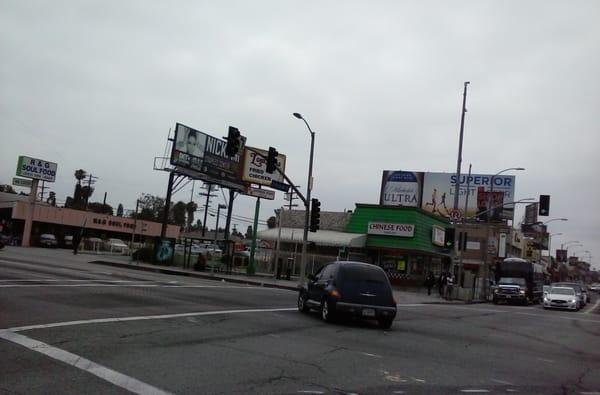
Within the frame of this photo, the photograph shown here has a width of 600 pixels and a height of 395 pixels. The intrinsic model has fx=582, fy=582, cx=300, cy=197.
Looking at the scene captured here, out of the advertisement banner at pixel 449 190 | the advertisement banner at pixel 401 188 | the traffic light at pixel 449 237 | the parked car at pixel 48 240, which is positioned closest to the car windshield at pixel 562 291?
the traffic light at pixel 449 237

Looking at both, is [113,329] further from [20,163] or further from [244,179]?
[20,163]

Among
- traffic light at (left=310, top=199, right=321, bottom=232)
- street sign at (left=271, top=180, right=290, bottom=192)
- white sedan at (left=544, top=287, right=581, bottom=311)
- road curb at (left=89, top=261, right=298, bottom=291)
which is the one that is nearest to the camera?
traffic light at (left=310, top=199, right=321, bottom=232)

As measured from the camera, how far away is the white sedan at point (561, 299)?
33.1 metres

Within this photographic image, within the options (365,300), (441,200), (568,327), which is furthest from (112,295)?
(441,200)

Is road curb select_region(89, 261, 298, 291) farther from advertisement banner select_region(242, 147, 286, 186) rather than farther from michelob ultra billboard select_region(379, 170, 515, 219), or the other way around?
michelob ultra billboard select_region(379, 170, 515, 219)

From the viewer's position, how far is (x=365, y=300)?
14562 mm

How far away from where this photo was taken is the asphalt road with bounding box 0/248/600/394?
7.43 meters

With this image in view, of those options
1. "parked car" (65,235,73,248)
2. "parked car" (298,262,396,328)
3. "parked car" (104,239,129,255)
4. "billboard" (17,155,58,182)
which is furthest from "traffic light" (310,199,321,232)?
"parked car" (65,235,73,248)

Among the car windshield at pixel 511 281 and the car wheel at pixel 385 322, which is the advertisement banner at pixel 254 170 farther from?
the car wheel at pixel 385 322

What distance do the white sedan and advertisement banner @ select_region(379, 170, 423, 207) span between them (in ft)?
123

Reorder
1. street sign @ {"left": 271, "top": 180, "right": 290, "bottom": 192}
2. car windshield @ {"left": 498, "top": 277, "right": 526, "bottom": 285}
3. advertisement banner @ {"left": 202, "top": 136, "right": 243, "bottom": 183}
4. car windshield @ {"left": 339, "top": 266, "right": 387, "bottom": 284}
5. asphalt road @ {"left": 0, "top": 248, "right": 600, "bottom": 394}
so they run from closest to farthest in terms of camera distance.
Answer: asphalt road @ {"left": 0, "top": 248, "right": 600, "bottom": 394} < car windshield @ {"left": 339, "top": 266, "right": 387, "bottom": 284} < car windshield @ {"left": 498, "top": 277, "right": 526, "bottom": 285} < advertisement banner @ {"left": 202, "top": 136, "right": 243, "bottom": 183} < street sign @ {"left": 271, "top": 180, "right": 290, "bottom": 192}

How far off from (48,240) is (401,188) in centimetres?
4111

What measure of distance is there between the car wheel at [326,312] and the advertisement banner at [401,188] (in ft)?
188

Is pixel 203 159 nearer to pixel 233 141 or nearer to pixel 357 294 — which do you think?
pixel 233 141
